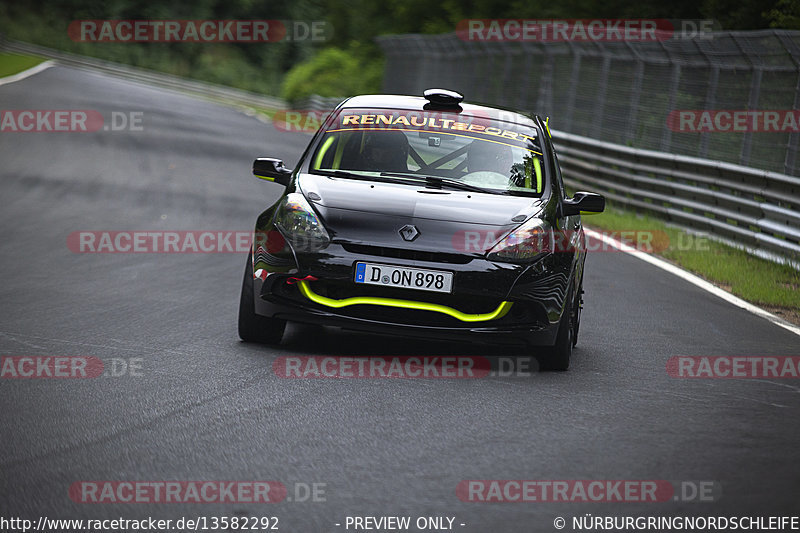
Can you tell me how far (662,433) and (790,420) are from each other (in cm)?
84

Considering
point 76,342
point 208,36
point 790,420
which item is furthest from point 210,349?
point 208,36

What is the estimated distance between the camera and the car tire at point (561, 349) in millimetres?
6973

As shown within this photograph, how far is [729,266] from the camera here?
12781mm

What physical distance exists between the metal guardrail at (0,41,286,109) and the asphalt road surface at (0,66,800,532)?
→ 171ft

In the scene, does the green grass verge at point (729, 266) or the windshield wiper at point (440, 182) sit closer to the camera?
the windshield wiper at point (440, 182)

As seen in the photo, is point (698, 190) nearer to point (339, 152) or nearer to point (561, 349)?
point (339, 152)

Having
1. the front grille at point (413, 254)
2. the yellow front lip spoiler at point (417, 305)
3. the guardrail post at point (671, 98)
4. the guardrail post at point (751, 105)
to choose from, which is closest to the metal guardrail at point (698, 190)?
the guardrail post at point (751, 105)

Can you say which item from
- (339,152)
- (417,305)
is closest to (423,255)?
(417,305)

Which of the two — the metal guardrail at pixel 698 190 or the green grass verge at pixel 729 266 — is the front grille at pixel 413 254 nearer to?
the green grass verge at pixel 729 266

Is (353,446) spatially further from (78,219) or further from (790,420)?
(78,219)

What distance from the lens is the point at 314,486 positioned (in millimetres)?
4578

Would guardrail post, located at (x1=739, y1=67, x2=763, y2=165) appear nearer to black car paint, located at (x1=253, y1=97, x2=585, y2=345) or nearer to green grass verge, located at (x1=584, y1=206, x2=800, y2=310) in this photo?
green grass verge, located at (x1=584, y1=206, x2=800, y2=310)

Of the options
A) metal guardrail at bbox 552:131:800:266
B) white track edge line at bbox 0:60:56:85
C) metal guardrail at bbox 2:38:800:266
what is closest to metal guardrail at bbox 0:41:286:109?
white track edge line at bbox 0:60:56:85

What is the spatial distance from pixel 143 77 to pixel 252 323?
196 ft
